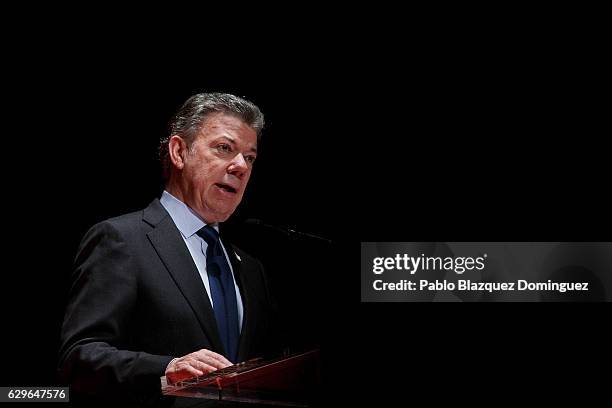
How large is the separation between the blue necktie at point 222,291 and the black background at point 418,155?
0.90m

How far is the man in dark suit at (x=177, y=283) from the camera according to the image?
169 cm

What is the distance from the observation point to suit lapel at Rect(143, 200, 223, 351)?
1.89 meters

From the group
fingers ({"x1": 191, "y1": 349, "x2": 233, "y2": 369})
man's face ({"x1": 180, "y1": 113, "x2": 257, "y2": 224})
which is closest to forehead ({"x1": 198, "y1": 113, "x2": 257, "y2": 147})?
man's face ({"x1": 180, "y1": 113, "x2": 257, "y2": 224})

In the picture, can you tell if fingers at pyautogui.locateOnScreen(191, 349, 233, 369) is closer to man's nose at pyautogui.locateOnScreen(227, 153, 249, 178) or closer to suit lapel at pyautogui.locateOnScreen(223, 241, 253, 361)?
suit lapel at pyautogui.locateOnScreen(223, 241, 253, 361)

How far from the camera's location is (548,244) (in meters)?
3.39

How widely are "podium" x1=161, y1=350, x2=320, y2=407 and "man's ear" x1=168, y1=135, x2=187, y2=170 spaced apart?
33.1 inches

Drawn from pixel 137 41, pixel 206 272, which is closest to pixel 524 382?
pixel 206 272

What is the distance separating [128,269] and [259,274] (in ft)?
1.82

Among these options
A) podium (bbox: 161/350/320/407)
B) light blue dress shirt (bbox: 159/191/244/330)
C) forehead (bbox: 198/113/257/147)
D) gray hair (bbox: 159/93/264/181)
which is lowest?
podium (bbox: 161/350/320/407)

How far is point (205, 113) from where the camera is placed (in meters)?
2.23

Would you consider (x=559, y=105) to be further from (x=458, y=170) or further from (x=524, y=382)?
(x=524, y=382)

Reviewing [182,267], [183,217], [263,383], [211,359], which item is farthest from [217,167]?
[263,383]

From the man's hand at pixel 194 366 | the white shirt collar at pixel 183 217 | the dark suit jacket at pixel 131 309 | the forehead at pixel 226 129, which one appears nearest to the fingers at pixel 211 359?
the man's hand at pixel 194 366

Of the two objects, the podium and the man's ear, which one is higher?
the man's ear
